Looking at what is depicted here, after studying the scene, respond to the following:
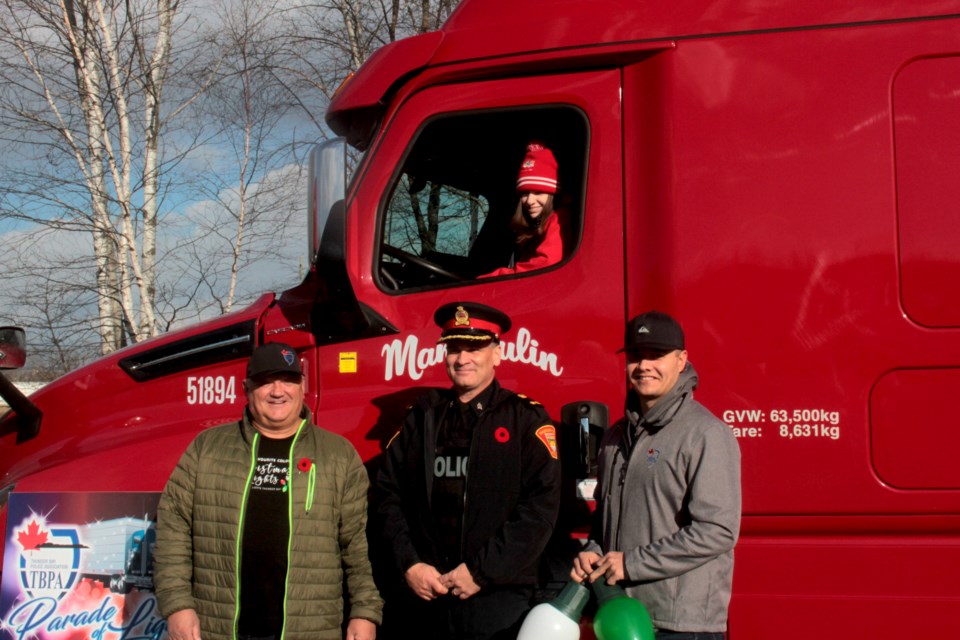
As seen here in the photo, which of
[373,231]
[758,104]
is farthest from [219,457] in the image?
[758,104]

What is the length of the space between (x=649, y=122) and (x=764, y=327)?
83 centimetres

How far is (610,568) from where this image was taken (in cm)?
268

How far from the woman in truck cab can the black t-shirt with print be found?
1114 millimetres

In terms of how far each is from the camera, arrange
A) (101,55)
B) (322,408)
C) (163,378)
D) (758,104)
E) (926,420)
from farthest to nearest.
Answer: (101,55) → (163,378) → (322,408) → (758,104) → (926,420)

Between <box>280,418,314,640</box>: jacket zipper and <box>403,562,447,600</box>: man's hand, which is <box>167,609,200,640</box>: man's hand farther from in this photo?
<box>403,562,447,600</box>: man's hand

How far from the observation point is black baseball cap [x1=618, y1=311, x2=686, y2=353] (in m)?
2.76

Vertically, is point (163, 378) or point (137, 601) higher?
point (163, 378)

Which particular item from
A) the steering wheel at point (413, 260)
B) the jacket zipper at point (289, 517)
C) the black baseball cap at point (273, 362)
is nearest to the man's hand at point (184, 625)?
the jacket zipper at point (289, 517)

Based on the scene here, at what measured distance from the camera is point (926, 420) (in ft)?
10.1

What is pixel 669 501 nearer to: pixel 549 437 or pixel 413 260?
pixel 549 437

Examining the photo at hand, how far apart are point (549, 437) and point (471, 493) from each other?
31 cm

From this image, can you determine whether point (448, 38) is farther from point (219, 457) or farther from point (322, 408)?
point (219, 457)

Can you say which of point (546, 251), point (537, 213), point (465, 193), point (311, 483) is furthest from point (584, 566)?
point (465, 193)

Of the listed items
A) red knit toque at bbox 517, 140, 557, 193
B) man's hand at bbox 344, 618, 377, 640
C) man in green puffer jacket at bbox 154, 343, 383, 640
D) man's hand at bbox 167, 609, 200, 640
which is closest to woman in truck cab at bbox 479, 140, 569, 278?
red knit toque at bbox 517, 140, 557, 193
